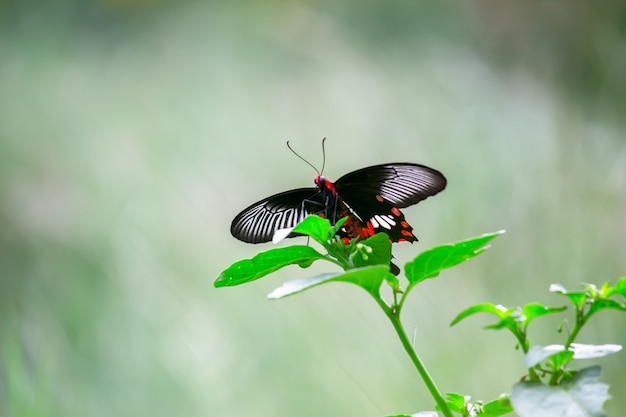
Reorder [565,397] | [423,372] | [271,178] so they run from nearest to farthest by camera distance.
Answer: [565,397] < [423,372] < [271,178]

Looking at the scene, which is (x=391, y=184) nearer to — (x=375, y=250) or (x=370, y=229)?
(x=370, y=229)

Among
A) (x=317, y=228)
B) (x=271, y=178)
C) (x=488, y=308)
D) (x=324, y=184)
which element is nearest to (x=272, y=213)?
(x=324, y=184)

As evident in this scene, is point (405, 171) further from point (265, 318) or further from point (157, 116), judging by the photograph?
point (157, 116)

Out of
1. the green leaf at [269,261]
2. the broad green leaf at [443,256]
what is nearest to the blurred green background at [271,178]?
the green leaf at [269,261]

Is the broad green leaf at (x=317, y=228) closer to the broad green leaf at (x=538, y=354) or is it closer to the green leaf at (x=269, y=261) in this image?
the green leaf at (x=269, y=261)

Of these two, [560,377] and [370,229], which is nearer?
[560,377]

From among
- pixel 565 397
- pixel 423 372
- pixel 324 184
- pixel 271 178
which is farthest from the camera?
pixel 271 178

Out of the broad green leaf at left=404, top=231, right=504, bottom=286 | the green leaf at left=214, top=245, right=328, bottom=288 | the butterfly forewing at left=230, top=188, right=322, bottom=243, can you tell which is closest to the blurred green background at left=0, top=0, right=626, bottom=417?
the butterfly forewing at left=230, top=188, right=322, bottom=243
